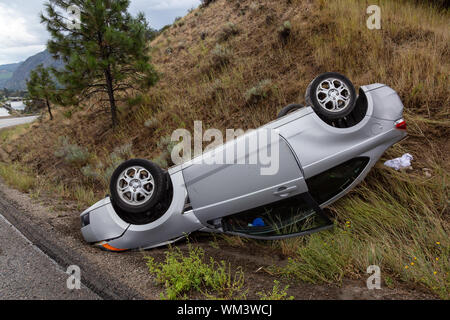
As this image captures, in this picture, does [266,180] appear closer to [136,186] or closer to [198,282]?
[198,282]

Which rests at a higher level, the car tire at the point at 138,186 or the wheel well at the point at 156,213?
the car tire at the point at 138,186

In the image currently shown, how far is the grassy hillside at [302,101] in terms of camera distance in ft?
10.3

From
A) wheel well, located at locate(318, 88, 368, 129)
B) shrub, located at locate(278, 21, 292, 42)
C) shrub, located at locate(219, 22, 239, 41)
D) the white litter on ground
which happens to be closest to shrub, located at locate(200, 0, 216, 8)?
shrub, located at locate(219, 22, 239, 41)

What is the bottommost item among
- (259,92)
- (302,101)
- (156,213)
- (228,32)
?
(156,213)

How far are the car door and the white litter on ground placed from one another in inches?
68.2

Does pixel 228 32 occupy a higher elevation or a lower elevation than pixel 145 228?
higher

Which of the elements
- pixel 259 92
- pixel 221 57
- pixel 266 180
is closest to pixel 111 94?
pixel 221 57

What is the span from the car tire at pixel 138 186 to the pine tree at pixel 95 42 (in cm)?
634

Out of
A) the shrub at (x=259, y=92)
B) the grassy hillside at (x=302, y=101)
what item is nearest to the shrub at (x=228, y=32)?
the grassy hillside at (x=302, y=101)

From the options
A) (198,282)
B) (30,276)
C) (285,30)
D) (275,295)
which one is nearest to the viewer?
(275,295)

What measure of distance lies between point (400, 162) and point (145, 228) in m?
3.87

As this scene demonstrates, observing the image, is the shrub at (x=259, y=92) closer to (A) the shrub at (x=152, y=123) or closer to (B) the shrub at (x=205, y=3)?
(A) the shrub at (x=152, y=123)

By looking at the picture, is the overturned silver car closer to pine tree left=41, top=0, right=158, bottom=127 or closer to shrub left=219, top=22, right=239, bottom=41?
pine tree left=41, top=0, right=158, bottom=127

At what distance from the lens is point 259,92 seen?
699 cm
